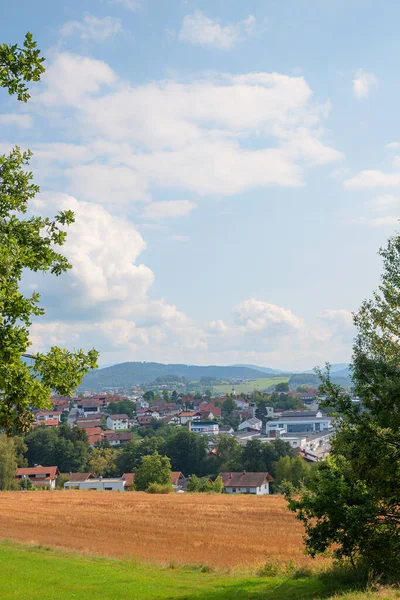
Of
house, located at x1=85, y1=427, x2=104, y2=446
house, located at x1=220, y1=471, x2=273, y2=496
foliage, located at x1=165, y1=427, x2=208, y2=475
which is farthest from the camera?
house, located at x1=85, y1=427, x2=104, y2=446

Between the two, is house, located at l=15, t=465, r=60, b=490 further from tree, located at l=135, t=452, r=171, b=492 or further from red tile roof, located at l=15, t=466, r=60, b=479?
tree, located at l=135, t=452, r=171, b=492

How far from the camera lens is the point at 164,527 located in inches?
1578

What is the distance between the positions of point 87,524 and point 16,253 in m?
35.3

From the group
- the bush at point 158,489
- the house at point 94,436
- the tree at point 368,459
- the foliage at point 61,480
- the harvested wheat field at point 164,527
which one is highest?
the tree at point 368,459

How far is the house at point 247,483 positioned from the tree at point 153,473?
499 inches

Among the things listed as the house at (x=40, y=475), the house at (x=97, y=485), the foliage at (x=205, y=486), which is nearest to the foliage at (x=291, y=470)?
the foliage at (x=205, y=486)

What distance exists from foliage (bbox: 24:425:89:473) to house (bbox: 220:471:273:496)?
33046 millimetres

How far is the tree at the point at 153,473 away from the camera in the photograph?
7856 centimetres

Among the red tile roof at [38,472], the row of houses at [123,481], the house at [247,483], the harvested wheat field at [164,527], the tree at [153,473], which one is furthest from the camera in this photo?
the red tile roof at [38,472]

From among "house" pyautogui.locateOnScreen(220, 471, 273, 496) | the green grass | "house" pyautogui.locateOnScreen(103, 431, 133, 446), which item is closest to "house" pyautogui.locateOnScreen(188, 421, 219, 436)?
"house" pyautogui.locateOnScreen(103, 431, 133, 446)

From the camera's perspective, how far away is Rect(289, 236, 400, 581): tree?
12.2 meters

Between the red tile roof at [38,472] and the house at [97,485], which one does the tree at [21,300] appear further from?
the red tile roof at [38,472]

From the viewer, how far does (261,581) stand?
18.5m

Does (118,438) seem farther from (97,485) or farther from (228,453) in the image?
(97,485)
